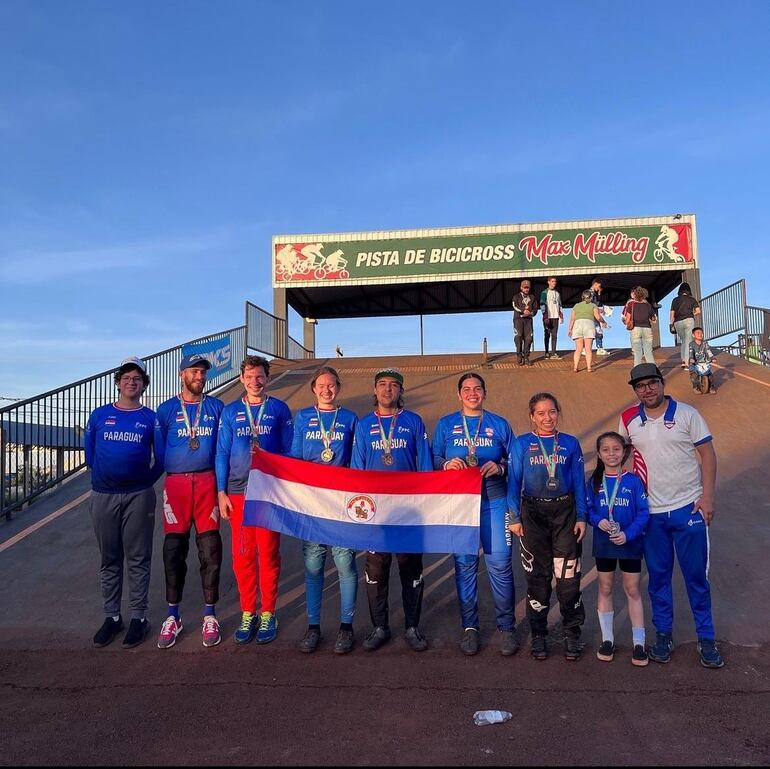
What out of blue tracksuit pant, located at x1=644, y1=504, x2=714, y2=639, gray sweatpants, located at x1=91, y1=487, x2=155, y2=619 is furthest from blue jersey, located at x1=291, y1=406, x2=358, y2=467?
blue tracksuit pant, located at x1=644, y1=504, x2=714, y2=639

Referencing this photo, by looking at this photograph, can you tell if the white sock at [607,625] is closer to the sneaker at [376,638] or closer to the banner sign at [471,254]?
the sneaker at [376,638]

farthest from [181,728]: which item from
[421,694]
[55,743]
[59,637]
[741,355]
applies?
[741,355]

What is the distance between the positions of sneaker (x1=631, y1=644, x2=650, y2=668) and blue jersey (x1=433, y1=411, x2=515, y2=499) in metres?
1.35

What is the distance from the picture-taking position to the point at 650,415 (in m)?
4.62

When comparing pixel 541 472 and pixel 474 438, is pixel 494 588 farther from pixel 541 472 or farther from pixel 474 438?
pixel 474 438

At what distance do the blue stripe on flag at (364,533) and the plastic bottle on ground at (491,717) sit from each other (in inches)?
49.6

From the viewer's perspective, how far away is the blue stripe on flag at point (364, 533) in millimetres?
4566

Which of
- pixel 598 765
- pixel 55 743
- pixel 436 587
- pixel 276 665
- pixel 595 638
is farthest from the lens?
pixel 436 587

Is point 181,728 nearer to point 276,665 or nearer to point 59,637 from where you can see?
point 276,665

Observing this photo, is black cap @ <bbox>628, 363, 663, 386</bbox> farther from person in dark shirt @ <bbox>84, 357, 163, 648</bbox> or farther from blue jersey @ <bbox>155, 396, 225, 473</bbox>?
person in dark shirt @ <bbox>84, 357, 163, 648</bbox>

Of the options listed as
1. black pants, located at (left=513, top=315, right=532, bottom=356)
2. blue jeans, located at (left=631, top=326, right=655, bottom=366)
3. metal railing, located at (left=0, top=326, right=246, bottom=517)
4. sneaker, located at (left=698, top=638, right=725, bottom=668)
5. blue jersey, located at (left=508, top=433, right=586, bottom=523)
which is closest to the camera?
sneaker, located at (left=698, top=638, right=725, bottom=668)

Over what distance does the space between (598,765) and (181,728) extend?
2140 millimetres

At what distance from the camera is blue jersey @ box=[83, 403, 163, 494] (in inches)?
194

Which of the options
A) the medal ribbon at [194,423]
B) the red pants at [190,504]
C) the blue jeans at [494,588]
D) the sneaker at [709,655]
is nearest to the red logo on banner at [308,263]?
the medal ribbon at [194,423]
